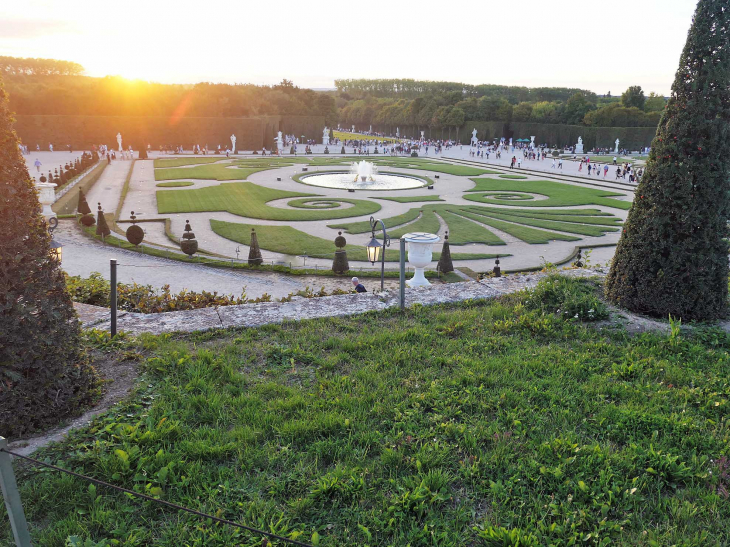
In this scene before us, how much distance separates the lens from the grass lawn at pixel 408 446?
3381 mm

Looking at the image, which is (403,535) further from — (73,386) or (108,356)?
(108,356)

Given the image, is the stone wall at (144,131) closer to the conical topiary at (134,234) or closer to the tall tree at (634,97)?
the conical topiary at (134,234)

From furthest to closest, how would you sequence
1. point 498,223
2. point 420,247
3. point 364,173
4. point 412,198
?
point 364,173
point 412,198
point 498,223
point 420,247

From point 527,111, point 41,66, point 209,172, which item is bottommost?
point 209,172

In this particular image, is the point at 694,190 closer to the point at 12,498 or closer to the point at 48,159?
the point at 12,498

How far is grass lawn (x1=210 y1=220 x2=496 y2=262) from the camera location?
19.4 meters

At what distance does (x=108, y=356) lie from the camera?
580cm

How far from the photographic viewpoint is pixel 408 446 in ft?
13.8

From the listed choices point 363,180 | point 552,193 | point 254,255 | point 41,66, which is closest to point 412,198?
point 363,180

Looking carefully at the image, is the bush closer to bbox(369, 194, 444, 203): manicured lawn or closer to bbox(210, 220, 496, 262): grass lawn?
bbox(210, 220, 496, 262): grass lawn

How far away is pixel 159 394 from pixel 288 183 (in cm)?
3361

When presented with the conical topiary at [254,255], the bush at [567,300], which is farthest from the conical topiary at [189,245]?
the bush at [567,300]

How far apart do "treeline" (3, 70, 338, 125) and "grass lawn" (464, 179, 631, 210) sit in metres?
52.8

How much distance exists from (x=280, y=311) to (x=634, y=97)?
92690 mm
